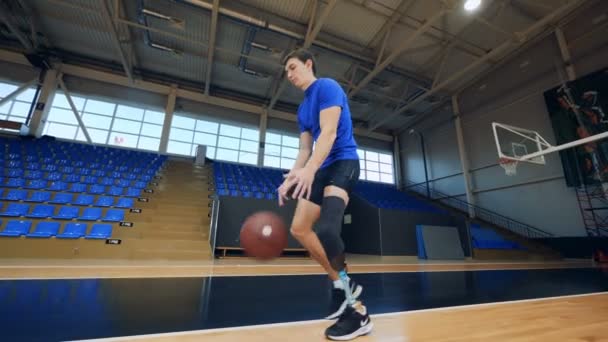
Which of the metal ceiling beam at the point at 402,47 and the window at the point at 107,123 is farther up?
the metal ceiling beam at the point at 402,47

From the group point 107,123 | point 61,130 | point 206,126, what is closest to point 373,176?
point 206,126

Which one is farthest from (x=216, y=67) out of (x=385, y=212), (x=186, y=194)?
(x=385, y=212)

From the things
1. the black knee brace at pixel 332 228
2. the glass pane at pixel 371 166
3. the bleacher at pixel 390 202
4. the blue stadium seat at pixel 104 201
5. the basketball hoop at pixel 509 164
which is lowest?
the black knee brace at pixel 332 228

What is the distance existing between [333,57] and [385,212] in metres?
5.65

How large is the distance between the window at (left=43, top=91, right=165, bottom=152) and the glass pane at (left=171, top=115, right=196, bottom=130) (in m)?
0.45

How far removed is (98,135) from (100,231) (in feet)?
23.4

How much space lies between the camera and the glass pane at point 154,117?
998 cm

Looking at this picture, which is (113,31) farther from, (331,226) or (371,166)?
(371,166)

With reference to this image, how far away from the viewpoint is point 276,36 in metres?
8.05

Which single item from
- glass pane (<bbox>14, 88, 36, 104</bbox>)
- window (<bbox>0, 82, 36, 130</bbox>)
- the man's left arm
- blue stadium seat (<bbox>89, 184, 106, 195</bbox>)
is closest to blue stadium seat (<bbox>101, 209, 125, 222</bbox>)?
blue stadium seat (<bbox>89, 184, 106, 195</bbox>)

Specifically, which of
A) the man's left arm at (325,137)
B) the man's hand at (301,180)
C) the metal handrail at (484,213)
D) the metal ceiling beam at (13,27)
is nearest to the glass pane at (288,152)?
the metal handrail at (484,213)

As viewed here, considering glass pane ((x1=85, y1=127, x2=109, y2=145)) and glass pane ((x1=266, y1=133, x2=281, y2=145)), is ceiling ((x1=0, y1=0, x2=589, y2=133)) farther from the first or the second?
glass pane ((x1=85, y1=127, x2=109, y2=145))

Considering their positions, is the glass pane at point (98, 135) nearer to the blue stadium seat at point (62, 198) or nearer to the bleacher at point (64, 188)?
the bleacher at point (64, 188)

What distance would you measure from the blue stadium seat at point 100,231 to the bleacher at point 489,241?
8.13m
